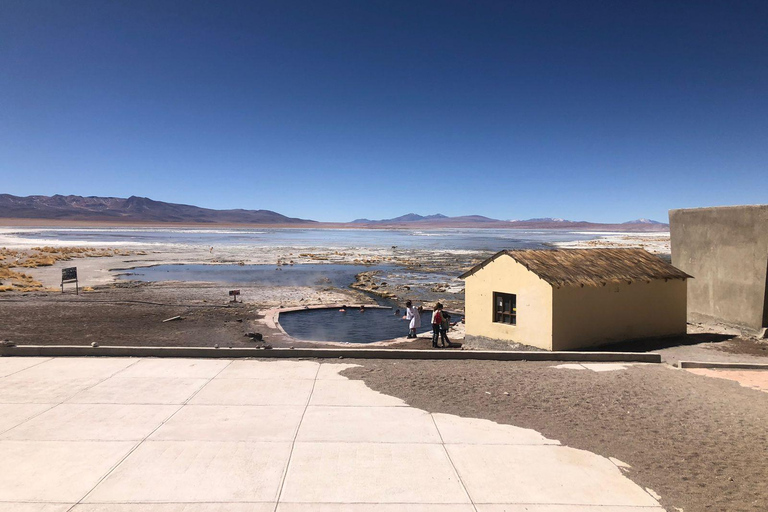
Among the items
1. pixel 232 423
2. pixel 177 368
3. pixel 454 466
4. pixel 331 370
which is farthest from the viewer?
pixel 331 370

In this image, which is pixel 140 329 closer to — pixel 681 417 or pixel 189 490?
pixel 189 490

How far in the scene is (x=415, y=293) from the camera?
109 feet

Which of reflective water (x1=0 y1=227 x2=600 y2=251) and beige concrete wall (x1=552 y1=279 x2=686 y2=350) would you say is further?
reflective water (x1=0 y1=227 x2=600 y2=251)

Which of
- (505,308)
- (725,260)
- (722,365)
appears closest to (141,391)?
(505,308)

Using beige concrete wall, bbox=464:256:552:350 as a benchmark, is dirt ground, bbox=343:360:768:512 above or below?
below

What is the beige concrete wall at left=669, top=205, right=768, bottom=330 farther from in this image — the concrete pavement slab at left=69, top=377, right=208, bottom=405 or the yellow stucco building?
the concrete pavement slab at left=69, top=377, right=208, bottom=405

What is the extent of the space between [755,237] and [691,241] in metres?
2.67

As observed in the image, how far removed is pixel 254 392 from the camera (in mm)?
8680

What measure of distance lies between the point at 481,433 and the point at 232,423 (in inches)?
145

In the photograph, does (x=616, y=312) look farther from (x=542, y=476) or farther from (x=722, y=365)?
(x=542, y=476)

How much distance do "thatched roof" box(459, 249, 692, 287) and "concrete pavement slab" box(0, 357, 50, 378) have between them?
11.8 m

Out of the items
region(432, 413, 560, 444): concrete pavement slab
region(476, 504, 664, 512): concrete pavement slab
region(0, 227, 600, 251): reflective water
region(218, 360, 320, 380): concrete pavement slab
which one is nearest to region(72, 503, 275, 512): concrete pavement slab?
region(476, 504, 664, 512): concrete pavement slab

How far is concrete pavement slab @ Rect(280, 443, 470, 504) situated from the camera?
5.31 meters

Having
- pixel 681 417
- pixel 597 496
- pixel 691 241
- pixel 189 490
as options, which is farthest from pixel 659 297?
pixel 189 490
